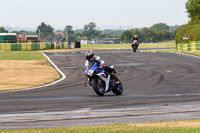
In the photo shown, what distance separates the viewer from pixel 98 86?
14.5 metres

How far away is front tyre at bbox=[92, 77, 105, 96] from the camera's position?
14.3m

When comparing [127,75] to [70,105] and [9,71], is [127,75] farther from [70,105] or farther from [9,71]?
[70,105]

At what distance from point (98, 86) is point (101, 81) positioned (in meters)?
0.25

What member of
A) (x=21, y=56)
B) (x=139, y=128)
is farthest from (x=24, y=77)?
(x=21, y=56)

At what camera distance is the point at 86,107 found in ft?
37.3

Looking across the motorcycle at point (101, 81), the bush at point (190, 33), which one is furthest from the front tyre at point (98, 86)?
the bush at point (190, 33)

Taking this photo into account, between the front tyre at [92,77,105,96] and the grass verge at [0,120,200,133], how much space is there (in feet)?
17.6

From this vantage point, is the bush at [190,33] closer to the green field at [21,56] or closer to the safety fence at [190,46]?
the safety fence at [190,46]

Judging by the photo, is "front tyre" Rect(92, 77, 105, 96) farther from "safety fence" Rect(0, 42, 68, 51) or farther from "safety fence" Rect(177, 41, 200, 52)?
"safety fence" Rect(0, 42, 68, 51)

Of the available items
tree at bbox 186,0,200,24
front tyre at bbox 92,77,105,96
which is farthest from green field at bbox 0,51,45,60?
tree at bbox 186,0,200,24

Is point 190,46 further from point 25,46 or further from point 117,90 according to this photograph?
point 117,90

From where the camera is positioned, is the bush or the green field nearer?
the green field

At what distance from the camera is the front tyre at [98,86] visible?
14.3m

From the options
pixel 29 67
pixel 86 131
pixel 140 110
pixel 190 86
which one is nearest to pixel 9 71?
pixel 29 67
